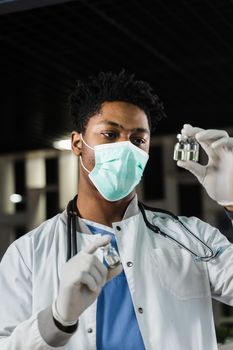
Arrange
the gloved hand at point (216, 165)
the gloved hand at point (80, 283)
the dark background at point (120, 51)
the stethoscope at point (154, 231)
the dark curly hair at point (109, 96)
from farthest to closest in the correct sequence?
1. the dark background at point (120, 51)
2. the dark curly hair at point (109, 96)
3. the stethoscope at point (154, 231)
4. the gloved hand at point (216, 165)
5. the gloved hand at point (80, 283)

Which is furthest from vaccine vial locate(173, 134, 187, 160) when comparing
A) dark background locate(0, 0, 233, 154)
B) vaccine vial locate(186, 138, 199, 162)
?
dark background locate(0, 0, 233, 154)

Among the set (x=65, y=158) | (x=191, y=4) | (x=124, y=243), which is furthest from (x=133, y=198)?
(x=65, y=158)

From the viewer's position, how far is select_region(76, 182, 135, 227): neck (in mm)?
1771

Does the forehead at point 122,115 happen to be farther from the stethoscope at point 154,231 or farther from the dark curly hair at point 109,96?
the stethoscope at point 154,231

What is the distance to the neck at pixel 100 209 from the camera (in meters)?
1.77

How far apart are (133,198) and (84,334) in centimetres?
38

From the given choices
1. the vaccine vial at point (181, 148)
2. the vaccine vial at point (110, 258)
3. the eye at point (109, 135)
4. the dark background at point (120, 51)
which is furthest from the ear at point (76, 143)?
the dark background at point (120, 51)

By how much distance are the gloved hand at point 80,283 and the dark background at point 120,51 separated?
1.98 metres

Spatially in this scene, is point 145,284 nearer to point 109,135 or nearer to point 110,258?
point 110,258

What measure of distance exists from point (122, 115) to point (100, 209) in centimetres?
23

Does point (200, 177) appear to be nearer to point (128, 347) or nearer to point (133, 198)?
point (133, 198)

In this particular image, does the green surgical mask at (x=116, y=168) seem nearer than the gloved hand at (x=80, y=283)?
No

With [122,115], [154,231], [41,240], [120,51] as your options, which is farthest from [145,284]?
[120,51]

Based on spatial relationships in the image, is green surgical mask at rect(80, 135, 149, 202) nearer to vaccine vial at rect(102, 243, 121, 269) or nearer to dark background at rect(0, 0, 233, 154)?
vaccine vial at rect(102, 243, 121, 269)
